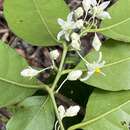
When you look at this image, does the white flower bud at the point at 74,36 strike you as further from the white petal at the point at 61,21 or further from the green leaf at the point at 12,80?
the green leaf at the point at 12,80

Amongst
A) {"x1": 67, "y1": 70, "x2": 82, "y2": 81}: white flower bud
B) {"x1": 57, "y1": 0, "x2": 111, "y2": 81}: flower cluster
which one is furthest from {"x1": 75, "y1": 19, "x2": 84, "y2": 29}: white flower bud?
{"x1": 67, "y1": 70, "x2": 82, "y2": 81}: white flower bud

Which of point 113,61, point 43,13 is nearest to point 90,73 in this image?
point 113,61

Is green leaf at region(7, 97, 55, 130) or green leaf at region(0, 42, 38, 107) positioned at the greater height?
green leaf at region(0, 42, 38, 107)

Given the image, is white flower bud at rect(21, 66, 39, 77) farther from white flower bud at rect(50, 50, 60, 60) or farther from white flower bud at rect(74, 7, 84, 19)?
white flower bud at rect(74, 7, 84, 19)

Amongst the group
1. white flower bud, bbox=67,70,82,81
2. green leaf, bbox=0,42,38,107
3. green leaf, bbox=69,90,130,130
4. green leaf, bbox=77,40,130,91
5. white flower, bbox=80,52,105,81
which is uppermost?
green leaf, bbox=0,42,38,107

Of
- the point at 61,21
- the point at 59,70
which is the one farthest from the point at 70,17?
the point at 59,70
